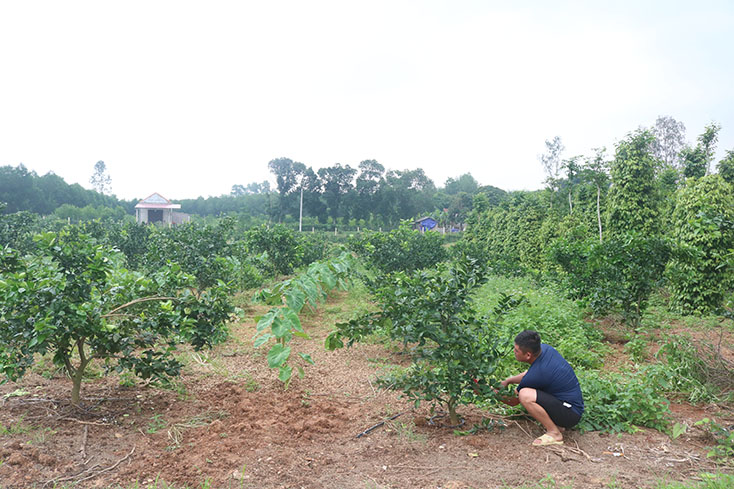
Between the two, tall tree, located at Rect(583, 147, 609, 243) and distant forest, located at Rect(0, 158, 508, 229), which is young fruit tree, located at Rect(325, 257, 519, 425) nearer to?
tall tree, located at Rect(583, 147, 609, 243)

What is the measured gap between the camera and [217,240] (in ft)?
30.8

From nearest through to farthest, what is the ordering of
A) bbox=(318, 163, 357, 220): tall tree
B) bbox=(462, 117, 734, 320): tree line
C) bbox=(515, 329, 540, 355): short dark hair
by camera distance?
bbox=(515, 329, 540, 355): short dark hair
bbox=(462, 117, 734, 320): tree line
bbox=(318, 163, 357, 220): tall tree

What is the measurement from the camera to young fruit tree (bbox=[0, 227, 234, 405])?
347cm

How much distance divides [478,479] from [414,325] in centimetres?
114

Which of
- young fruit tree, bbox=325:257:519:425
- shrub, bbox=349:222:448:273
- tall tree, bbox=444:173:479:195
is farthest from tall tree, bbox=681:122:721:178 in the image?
tall tree, bbox=444:173:479:195

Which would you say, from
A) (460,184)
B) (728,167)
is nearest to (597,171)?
(728,167)

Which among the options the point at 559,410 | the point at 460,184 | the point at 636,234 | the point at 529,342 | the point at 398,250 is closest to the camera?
the point at 559,410

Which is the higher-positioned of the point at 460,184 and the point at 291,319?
the point at 460,184

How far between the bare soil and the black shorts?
154 millimetres

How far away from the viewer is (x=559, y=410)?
11.3 ft

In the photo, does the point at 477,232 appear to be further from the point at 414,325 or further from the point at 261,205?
the point at 261,205

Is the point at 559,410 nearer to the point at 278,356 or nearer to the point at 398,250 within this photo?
the point at 278,356

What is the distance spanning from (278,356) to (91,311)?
6.37 ft

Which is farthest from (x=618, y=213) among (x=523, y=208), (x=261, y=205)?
(x=261, y=205)
